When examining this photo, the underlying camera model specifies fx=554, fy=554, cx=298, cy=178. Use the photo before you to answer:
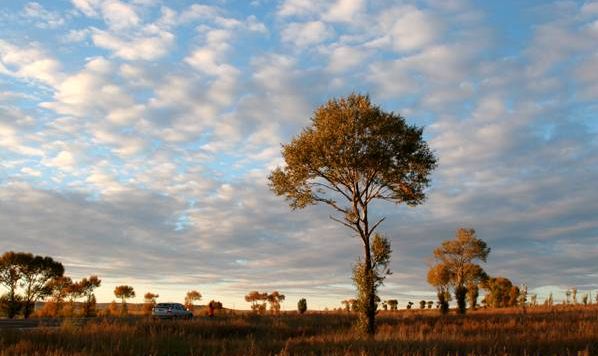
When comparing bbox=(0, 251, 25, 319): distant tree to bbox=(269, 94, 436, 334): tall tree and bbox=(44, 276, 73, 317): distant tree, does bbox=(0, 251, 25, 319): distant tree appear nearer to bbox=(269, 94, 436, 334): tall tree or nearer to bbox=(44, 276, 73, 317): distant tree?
bbox=(44, 276, 73, 317): distant tree

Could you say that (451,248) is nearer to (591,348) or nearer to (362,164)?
(362,164)

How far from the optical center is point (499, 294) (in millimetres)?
105875

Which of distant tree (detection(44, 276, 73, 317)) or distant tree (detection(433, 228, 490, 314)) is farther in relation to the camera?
distant tree (detection(433, 228, 490, 314))

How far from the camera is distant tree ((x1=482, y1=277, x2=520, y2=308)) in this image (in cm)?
10228

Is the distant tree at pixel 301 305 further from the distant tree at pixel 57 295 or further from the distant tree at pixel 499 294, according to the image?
the distant tree at pixel 499 294

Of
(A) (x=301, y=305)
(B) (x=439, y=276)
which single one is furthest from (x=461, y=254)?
(A) (x=301, y=305)

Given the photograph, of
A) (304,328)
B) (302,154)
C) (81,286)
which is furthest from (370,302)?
(81,286)

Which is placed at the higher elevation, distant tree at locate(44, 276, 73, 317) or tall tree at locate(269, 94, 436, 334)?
tall tree at locate(269, 94, 436, 334)

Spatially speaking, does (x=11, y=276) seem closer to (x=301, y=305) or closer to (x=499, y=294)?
(x=301, y=305)

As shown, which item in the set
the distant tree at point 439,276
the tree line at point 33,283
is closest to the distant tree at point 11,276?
the tree line at point 33,283

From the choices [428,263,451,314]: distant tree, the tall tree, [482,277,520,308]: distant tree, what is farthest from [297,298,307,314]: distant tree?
[482,277,520,308]: distant tree

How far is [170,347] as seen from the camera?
18641 millimetres

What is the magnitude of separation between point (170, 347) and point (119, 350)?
2827 mm

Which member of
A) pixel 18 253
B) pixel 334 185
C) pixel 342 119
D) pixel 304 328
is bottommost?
pixel 304 328
